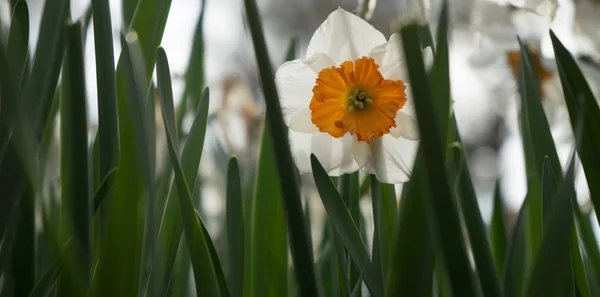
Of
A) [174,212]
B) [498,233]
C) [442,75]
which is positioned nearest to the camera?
[442,75]

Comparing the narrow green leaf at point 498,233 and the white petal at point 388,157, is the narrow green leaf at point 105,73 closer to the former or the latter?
the white petal at point 388,157

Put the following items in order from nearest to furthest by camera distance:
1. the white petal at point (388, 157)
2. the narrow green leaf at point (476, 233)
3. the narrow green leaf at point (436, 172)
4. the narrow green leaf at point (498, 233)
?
the narrow green leaf at point (436, 172) → the narrow green leaf at point (476, 233) → the white petal at point (388, 157) → the narrow green leaf at point (498, 233)

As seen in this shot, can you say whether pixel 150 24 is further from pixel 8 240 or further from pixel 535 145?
pixel 535 145

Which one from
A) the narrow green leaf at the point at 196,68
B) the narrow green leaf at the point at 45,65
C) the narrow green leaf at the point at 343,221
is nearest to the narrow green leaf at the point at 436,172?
the narrow green leaf at the point at 343,221

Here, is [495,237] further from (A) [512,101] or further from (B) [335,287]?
(A) [512,101]

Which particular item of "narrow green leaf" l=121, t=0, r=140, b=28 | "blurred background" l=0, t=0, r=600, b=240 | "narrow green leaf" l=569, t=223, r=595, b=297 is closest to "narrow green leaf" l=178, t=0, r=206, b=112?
"blurred background" l=0, t=0, r=600, b=240

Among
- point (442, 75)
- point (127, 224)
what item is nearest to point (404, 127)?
point (442, 75)

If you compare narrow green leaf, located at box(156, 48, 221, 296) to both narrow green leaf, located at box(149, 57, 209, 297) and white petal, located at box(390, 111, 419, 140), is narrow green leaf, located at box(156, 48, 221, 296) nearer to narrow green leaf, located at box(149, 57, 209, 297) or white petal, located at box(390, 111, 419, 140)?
narrow green leaf, located at box(149, 57, 209, 297)
